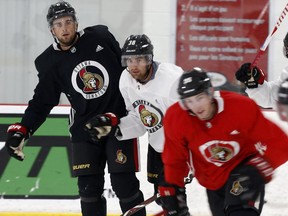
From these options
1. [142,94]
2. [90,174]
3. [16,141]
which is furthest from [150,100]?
[16,141]

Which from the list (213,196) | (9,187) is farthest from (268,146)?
(9,187)

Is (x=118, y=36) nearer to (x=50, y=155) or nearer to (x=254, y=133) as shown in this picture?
(x=50, y=155)

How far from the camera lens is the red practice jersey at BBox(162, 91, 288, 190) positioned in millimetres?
2709

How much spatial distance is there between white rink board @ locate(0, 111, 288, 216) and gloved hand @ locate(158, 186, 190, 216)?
1.31 m

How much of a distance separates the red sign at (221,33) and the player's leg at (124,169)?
1.00 m

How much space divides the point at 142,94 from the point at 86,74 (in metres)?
0.34

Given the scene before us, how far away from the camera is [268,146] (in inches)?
107

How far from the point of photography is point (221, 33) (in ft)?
14.1

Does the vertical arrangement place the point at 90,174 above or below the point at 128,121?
below

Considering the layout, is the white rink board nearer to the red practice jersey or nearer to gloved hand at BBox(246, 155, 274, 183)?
the red practice jersey

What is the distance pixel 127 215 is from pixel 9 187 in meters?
1.11

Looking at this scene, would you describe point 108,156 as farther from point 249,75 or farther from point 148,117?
point 249,75

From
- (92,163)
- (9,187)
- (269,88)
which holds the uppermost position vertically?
(269,88)

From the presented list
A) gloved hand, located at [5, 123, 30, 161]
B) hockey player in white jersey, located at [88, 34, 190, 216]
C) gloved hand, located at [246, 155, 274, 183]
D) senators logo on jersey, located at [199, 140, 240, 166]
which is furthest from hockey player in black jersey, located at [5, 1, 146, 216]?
gloved hand, located at [246, 155, 274, 183]
